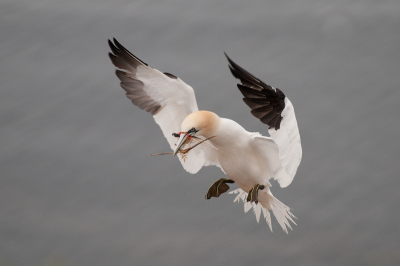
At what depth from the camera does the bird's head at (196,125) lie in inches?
108

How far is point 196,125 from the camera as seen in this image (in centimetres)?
278

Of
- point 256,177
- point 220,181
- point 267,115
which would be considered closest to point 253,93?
point 267,115

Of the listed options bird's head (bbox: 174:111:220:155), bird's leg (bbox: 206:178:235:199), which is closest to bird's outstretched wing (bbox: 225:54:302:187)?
bird's head (bbox: 174:111:220:155)

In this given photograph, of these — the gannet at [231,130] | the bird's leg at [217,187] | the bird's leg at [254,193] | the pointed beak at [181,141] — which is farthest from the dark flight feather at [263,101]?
the bird's leg at [217,187]

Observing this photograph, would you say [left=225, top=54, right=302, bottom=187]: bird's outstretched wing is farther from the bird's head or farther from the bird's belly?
the bird's belly

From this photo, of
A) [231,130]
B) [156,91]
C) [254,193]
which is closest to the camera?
[231,130]

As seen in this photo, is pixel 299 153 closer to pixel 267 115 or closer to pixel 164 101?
pixel 267 115

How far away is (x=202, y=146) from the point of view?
3.37 metres

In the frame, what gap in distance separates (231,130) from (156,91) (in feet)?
1.87

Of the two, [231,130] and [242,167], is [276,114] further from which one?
[242,167]

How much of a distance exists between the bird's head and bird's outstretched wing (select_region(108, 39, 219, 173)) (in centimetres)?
38

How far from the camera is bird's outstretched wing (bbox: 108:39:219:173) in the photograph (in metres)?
3.20

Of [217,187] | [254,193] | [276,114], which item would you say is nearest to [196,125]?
[276,114]

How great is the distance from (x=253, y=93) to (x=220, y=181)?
2.56ft
